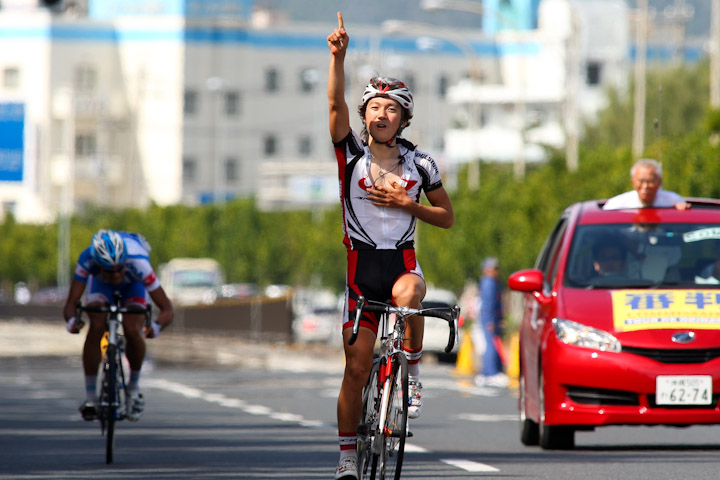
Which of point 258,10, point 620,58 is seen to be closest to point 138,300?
point 620,58

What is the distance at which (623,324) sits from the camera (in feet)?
39.8

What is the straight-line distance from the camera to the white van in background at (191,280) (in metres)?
77.4

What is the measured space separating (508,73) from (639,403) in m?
116

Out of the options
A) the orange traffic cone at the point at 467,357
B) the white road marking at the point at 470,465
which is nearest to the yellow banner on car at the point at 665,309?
the white road marking at the point at 470,465

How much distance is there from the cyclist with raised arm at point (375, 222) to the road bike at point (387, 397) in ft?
0.21

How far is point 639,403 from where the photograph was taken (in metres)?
12.1

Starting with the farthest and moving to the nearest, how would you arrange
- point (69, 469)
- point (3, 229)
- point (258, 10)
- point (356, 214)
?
point (258, 10)
point (3, 229)
point (69, 469)
point (356, 214)

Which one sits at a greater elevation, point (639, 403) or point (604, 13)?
point (604, 13)

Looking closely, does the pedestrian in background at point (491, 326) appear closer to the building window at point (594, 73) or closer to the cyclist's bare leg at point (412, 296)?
the cyclist's bare leg at point (412, 296)

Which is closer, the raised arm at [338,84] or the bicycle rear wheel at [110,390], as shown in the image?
the raised arm at [338,84]

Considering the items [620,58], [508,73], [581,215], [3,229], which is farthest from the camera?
[508,73]

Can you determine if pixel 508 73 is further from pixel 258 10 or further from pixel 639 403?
pixel 639 403

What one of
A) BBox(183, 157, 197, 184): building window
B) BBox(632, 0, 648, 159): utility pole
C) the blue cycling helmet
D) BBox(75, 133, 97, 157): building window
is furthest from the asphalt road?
BBox(183, 157, 197, 184): building window

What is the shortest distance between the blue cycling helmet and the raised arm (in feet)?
14.2
